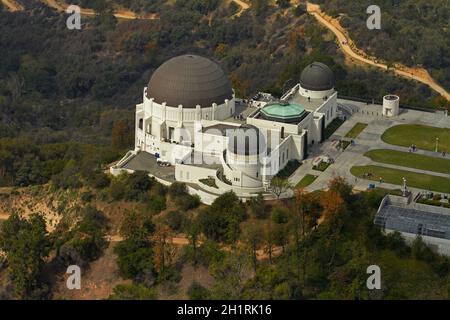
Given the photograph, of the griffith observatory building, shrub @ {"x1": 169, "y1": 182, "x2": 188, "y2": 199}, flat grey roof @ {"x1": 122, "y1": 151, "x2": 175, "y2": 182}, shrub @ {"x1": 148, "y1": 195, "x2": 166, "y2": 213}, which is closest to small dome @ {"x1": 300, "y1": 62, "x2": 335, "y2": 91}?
the griffith observatory building

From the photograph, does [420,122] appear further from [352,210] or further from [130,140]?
[130,140]

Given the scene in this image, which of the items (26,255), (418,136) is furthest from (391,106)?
(26,255)

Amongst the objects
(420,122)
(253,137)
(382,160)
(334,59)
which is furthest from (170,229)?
(334,59)

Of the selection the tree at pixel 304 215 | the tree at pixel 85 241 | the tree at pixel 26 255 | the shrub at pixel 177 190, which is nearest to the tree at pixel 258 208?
the tree at pixel 304 215

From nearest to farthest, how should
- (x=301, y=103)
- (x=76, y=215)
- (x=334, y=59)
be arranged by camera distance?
(x=76, y=215), (x=301, y=103), (x=334, y=59)

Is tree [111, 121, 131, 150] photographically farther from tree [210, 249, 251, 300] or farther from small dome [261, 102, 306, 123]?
tree [210, 249, 251, 300]

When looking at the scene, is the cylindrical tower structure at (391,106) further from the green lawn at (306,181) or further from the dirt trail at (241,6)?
the dirt trail at (241,6)
